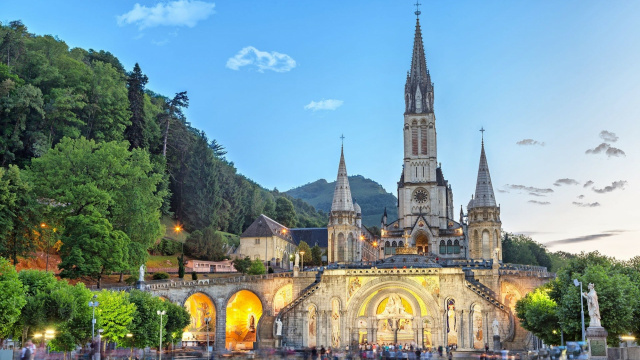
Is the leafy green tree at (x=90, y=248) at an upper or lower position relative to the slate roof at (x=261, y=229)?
lower

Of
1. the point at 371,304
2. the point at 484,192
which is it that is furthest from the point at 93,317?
the point at 484,192

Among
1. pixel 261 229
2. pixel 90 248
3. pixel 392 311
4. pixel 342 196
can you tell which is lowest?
pixel 392 311

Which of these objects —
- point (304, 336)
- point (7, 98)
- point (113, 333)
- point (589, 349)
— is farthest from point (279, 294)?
point (589, 349)

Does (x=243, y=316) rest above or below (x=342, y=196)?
below

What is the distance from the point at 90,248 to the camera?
6072 centimetres

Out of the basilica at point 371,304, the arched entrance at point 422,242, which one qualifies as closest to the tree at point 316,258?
the arched entrance at point 422,242

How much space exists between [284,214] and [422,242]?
1584 inches

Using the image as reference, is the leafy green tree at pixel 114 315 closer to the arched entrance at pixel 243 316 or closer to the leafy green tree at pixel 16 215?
the leafy green tree at pixel 16 215

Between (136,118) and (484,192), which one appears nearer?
(484,192)

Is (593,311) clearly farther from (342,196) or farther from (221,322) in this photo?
(342,196)

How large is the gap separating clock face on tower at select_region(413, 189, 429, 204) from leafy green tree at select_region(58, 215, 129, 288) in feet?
179

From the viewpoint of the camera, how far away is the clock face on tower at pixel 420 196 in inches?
4186

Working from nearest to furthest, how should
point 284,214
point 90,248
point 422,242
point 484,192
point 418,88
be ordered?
point 90,248 < point 484,192 < point 422,242 < point 418,88 < point 284,214

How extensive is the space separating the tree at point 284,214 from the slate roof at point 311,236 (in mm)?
6397
